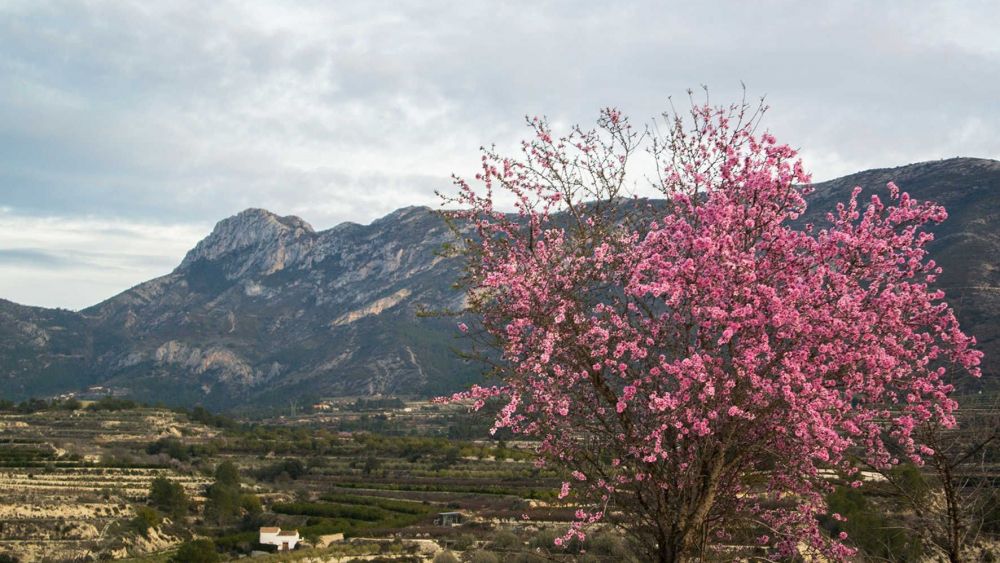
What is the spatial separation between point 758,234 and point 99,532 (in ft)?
189

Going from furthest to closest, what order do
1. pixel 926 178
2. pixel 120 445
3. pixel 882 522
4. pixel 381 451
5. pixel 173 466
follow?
1. pixel 926 178
2. pixel 381 451
3. pixel 120 445
4. pixel 173 466
5. pixel 882 522

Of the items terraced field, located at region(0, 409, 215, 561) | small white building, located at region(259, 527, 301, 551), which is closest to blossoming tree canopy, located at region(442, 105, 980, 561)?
small white building, located at region(259, 527, 301, 551)

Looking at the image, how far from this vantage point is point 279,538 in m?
51.0

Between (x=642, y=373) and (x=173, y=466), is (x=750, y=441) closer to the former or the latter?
(x=642, y=373)

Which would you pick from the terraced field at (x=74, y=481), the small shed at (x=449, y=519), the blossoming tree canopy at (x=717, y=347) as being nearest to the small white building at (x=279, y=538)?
the terraced field at (x=74, y=481)

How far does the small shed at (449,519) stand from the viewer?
5483cm

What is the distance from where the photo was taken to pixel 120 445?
95125mm

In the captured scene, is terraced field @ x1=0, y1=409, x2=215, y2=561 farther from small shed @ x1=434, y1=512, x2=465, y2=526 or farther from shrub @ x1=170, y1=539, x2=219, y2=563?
small shed @ x1=434, y1=512, x2=465, y2=526

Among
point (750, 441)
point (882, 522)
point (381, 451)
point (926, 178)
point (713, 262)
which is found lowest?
point (381, 451)

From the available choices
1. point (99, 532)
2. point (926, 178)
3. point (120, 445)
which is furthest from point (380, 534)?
point (926, 178)

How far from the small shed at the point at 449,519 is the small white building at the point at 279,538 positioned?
10288 mm

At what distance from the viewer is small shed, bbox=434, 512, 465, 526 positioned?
54.8 meters

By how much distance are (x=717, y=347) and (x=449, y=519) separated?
4955 centimetres

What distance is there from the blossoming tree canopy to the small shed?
46390 millimetres
